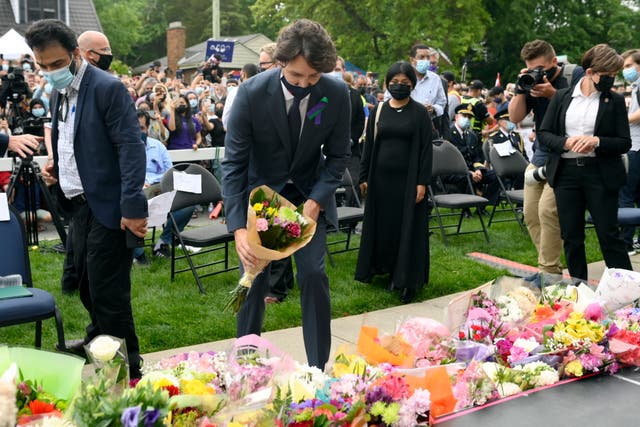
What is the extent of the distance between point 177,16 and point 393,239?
193 ft

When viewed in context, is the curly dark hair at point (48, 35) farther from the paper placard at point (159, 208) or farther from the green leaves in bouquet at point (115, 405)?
the green leaves in bouquet at point (115, 405)

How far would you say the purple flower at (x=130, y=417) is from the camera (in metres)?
1.83

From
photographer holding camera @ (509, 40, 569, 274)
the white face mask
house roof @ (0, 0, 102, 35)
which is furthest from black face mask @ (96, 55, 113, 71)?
house roof @ (0, 0, 102, 35)

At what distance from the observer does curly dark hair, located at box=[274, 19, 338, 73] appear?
3584 mm

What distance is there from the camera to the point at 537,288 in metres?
3.86

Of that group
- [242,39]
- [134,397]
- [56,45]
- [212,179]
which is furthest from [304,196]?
[242,39]

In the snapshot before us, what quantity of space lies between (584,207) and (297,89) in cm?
289

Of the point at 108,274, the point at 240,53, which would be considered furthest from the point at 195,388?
the point at 240,53

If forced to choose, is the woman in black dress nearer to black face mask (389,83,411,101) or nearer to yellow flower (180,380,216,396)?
black face mask (389,83,411,101)

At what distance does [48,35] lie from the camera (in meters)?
4.03

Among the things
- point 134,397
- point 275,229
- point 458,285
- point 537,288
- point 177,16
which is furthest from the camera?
point 177,16

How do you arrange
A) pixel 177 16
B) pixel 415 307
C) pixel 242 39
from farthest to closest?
pixel 177 16 → pixel 242 39 → pixel 415 307

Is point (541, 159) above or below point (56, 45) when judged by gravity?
below

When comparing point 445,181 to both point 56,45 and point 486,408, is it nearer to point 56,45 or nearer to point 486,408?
point 56,45
